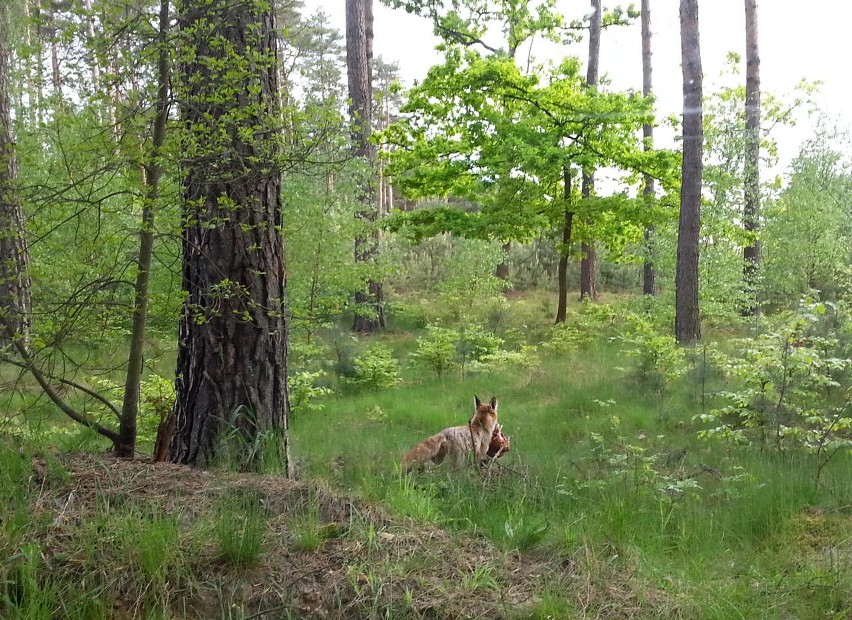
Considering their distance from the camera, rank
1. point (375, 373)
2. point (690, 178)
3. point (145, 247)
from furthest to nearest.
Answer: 1. point (690, 178)
2. point (375, 373)
3. point (145, 247)

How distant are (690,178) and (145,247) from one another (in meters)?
11.1

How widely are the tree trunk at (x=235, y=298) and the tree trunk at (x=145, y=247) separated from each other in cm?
21

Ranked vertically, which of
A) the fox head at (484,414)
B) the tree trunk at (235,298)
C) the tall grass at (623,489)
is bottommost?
the tall grass at (623,489)

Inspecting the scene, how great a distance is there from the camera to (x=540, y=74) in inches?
617

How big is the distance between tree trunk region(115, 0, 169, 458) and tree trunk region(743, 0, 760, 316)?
14146 millimetres

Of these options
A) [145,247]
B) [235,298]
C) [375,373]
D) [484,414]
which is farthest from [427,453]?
[375,373]

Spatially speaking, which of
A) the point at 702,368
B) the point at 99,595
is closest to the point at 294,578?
the point at 99,595

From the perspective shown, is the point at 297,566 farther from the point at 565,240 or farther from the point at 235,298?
the point at 565,240

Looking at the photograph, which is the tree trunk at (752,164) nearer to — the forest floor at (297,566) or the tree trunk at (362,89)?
the tree trunk at (362,89)

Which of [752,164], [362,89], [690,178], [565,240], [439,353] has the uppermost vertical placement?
[362,89]

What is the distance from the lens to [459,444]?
5695 millimetres

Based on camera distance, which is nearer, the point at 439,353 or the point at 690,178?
the point at 439,353

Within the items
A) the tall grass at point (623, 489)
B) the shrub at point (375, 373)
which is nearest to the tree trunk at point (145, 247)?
the tall grass at point (623, 489)

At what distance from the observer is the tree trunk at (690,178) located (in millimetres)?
11992
